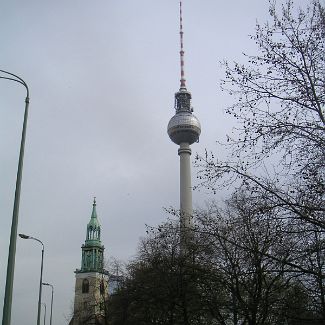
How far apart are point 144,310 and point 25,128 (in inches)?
718

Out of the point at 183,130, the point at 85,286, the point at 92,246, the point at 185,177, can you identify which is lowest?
the point at 85,286

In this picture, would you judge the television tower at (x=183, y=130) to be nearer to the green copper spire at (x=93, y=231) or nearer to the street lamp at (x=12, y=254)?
the green copper spire at (x=93, y=231)

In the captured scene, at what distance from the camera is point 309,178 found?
11.0 m

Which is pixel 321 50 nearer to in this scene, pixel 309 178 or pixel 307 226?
pixel 309 178

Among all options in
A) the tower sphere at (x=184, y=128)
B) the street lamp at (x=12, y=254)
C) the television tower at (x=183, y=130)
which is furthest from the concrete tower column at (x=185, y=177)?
the street lamp at (x=12, y=254)

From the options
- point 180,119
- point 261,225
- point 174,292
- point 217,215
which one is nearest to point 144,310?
point 174,292

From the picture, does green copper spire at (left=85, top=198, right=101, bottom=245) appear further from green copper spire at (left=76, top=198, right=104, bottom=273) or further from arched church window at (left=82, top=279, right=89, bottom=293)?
arched church window at (left=82, top=279, right=89, bottom=293)

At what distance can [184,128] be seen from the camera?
10331 cm

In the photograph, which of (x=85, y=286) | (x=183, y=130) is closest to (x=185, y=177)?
(x=183, y=130)

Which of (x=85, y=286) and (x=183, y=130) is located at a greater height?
(x=183, y=130)

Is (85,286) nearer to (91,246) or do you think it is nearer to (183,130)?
(91,246)

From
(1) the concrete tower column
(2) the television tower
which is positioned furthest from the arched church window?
(2) the television tower

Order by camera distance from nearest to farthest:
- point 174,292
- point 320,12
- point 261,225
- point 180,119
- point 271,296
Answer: point 320,12 < point 261,225 < point 271,296 < point 174,292 < point 180,119

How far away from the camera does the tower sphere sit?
4082 inches
